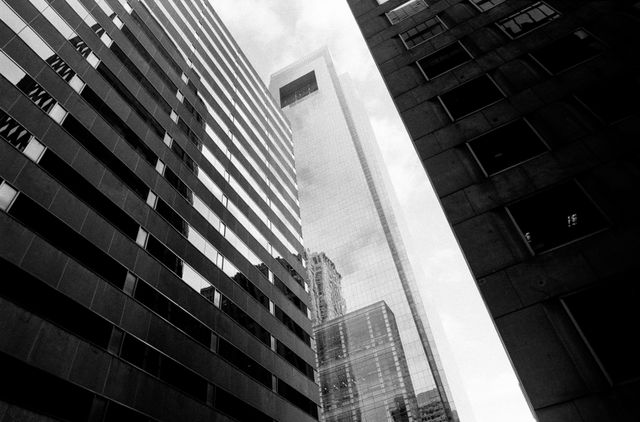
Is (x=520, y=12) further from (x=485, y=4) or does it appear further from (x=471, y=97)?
(x=471, y=97)

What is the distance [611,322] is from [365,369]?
116 meters

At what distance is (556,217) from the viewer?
12477 millimetres

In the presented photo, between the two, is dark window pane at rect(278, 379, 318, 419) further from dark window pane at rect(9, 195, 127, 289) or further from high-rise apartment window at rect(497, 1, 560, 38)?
high-rise apartment window at rect(497, 1, 560, 38)

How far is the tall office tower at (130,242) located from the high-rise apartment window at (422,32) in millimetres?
17221

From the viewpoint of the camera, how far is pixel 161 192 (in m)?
25.7

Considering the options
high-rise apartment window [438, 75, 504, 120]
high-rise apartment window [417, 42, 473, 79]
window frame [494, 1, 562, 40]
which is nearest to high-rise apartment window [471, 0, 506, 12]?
window frame [494, 1, 562, 40]

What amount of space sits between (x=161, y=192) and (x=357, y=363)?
10707 cm

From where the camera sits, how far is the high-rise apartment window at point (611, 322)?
949 centimetres

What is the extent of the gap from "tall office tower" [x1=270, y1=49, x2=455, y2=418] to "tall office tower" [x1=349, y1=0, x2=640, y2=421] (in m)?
110

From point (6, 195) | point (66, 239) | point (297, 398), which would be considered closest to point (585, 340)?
point (66, 239)

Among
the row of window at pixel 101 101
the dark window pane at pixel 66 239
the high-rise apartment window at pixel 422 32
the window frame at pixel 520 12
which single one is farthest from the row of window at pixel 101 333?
the window frame at pixel 520 12

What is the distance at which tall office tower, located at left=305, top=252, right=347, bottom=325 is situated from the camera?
13700cm

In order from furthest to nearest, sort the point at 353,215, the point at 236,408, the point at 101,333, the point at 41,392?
the point at 353,215
the point at 236,408
the point at 101,333
the point at 41,392

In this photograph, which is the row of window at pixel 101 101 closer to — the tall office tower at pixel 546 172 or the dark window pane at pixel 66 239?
the dark window pane at pixel 66 239
